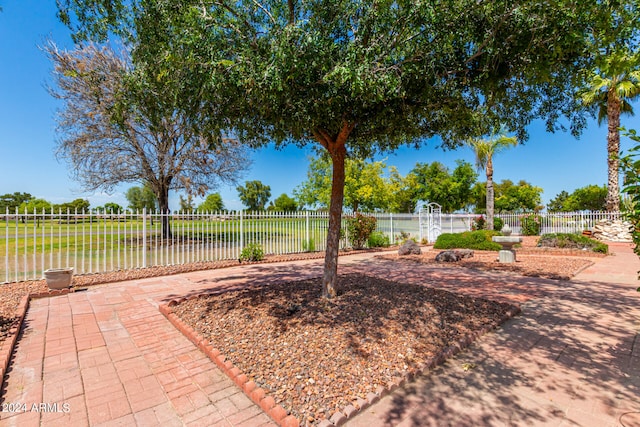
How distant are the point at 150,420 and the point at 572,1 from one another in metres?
5.25

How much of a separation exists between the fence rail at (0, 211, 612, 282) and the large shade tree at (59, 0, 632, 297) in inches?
208

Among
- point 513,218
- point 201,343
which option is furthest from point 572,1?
point 513,218

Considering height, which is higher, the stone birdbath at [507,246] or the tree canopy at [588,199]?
the tree canopy at [588,199]

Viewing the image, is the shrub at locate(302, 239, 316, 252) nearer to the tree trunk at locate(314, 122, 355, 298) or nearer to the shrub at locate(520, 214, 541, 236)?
the tree trunk at locate(314, 122, 355, 298)

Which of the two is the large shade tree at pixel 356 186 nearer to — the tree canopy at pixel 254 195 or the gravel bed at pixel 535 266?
the gravel bed at pixel 535 266

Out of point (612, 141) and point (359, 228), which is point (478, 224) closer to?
point (612, 141)

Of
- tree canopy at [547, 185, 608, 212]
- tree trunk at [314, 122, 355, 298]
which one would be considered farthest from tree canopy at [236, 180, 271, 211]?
tree trunk at [314, 122, 355, 298]

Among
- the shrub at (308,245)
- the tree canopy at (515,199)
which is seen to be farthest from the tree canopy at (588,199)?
the shrub at (308,245)

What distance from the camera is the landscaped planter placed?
583 cm

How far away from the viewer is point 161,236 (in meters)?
7.69

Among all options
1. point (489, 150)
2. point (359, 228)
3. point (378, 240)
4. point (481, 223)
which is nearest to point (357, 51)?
point (359, 228)

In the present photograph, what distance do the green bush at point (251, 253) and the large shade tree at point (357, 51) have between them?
5925 millimetres

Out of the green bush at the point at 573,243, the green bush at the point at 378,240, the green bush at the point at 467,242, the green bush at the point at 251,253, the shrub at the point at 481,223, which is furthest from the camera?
the shrub at the point at 481,223

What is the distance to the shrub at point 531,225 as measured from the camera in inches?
776
